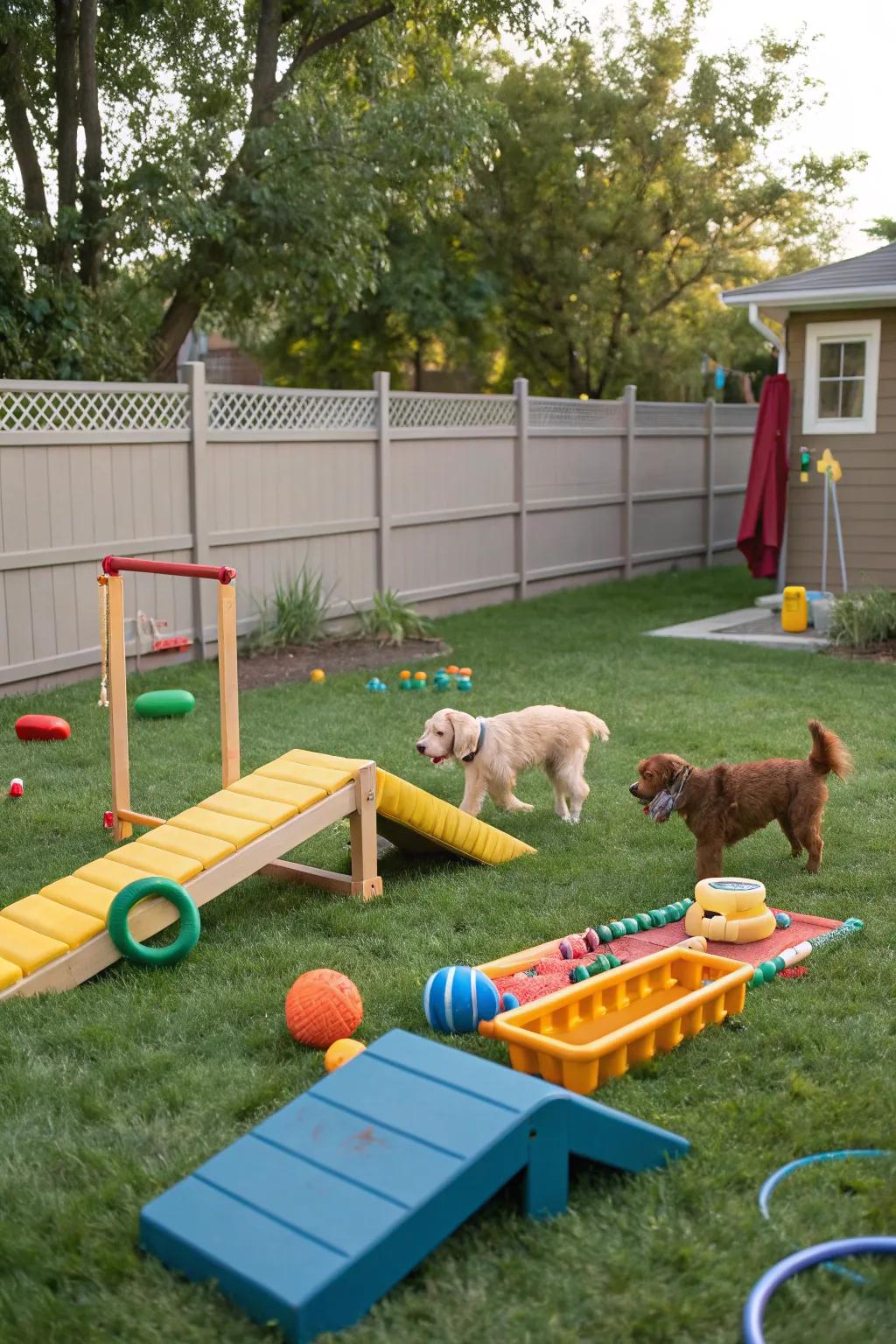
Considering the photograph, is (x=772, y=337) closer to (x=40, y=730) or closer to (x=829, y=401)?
(x=829, y=401)

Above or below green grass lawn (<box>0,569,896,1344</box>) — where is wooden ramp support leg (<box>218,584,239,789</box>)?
above

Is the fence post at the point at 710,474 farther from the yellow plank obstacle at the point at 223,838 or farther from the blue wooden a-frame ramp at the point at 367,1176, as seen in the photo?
the blue wooden a-frame ramp at the point at 367,1176

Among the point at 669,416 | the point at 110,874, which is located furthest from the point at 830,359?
the point at 110,874

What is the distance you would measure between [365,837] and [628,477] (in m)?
11.1

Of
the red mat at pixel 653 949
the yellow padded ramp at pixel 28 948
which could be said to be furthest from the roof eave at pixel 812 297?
the yellow padded ramp at pixel 28 948

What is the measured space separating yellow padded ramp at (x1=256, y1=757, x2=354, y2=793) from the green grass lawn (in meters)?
0.45

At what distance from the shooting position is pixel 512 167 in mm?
19328

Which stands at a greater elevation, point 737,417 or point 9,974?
point 737,417

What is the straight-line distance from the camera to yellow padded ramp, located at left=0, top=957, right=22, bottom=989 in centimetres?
378

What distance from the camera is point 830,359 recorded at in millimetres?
12047

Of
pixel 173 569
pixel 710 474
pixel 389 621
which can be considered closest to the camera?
pixel 173 569

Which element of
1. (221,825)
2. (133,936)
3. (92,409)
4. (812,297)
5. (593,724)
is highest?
(812,297)

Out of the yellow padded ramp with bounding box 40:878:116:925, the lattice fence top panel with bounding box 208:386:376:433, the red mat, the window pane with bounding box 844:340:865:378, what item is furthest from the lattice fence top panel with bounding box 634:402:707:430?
the yellow padded ramp with bounding box 40:878:116:925

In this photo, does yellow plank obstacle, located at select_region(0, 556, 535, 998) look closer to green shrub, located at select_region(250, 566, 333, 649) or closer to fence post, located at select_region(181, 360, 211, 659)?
fence post, located at select_region(181, 360, 211, 659)
